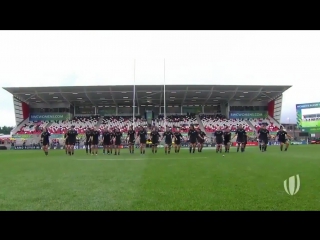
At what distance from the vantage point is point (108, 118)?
57156 mm

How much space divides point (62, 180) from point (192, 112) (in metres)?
52.2

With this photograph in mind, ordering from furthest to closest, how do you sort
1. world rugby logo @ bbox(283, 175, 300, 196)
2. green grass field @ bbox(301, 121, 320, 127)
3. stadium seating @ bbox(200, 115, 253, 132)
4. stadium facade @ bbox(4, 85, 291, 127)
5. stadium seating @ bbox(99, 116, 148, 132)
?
stadium seating @ bbox(99, 116, 148, 132), stadium seating @ bbox(200, 115, 253, 132), stadium facade @ bbox(4, 85, 291, 127), green grass field @ bbox(301, 121, 320, 127), world rugby logo @ bbox(283, 175, 300, 196)

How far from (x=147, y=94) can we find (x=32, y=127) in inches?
785

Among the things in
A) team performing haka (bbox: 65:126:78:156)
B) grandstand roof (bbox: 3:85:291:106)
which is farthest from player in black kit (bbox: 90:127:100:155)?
grandstand roof (bbox: 3:85:291:106)

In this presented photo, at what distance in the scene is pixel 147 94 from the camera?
5169 centimetres

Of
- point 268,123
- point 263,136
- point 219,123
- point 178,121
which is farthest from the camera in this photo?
point 178,121

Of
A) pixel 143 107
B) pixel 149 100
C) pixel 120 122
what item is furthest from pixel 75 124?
pixel 149 100

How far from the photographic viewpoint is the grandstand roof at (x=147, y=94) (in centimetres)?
4883

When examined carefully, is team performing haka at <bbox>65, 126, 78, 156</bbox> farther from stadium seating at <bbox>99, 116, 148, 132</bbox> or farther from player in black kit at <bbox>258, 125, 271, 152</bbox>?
stadium seating at <bbox>99, 116, 148, 132</bbox>

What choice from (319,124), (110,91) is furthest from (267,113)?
(110,91)

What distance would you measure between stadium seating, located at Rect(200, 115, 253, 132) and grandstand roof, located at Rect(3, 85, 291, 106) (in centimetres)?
339

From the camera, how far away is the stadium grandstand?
49.5 m

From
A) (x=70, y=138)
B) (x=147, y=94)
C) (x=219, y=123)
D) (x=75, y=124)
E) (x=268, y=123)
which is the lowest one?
(x=70, y=138)

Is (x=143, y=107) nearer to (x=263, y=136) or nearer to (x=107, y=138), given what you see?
(x=107, y=138)
